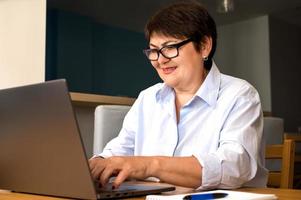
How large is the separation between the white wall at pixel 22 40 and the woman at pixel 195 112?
966 mm

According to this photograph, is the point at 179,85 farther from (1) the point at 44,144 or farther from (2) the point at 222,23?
(2) the point at 222,23

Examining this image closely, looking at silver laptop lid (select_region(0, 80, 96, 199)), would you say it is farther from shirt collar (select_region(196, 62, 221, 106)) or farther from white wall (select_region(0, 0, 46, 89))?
white wall (select_region(0, 0, 46, 89))

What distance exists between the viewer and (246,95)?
1.11m

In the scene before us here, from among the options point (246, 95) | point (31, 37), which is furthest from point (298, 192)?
point (31, 37)

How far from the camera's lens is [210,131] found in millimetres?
1123

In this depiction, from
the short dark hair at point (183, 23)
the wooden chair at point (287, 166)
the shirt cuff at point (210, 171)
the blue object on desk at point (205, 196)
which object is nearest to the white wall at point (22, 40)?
the short dark hair at point (183, 23)

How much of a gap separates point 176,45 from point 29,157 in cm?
53

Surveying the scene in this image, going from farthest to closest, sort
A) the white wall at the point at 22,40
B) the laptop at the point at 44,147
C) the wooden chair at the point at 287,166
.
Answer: the white wall at the point at 22,40 < the wooden chair at the point at 287,166 < the laptop at the point at 44,147

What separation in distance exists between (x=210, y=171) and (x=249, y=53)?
5.02 meters

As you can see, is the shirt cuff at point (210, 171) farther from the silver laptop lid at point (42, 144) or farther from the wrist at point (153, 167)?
the silver laptop lid at point (42, 144)

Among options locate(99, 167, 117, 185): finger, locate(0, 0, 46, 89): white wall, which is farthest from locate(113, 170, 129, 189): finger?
locate(0, 0, 46, 89): white wall

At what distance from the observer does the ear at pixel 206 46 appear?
1.20 meters

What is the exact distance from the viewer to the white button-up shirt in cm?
94

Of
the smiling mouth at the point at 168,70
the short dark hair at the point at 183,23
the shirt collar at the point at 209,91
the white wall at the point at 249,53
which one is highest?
the white wall at the point at 249,53
